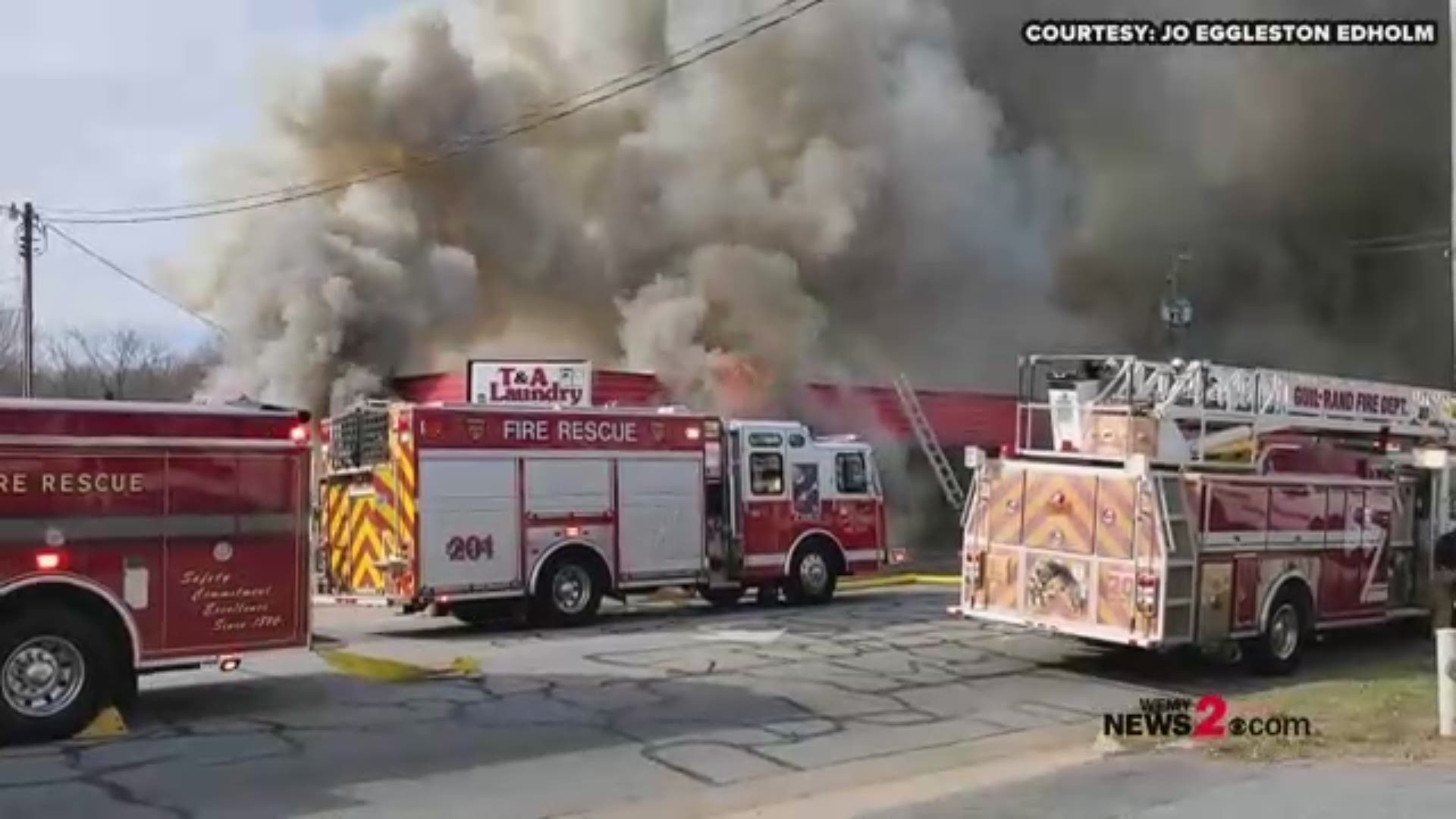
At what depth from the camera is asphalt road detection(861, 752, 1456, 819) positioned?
6852 millimetres

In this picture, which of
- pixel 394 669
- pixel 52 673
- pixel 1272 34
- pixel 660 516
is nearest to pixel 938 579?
pixel 660 516

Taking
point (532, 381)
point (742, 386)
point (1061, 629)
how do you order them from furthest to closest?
point (742, 386), point (532, 381), point (1061, 629)

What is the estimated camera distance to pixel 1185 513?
11805 millimetres

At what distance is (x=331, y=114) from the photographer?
32.2 m

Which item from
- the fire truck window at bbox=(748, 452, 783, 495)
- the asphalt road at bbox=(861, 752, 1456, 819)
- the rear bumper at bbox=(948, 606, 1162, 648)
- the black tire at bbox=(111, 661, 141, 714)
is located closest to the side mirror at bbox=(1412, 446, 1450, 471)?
the rear bumper at bbox=(948, 606, 1162, 648)

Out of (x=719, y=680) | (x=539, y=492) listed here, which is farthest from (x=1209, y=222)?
(x=719, y=680)

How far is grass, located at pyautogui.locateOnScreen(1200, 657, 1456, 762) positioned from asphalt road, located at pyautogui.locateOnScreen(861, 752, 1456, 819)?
15.1 inches

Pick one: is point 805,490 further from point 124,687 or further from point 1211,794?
point 1211,794

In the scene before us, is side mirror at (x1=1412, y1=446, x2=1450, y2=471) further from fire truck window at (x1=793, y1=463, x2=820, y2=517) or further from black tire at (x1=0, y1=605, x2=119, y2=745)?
black tire at (x1=0, y1=605, x2=119, y2=745)

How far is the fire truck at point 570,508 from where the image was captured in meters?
15.1

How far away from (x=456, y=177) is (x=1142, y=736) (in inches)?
1025

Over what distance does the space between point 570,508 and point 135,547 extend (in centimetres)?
690

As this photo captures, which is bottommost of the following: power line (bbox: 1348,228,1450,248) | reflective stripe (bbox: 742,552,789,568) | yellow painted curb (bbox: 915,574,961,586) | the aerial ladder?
yellow painted curb (bbox: 915,574,961,586)

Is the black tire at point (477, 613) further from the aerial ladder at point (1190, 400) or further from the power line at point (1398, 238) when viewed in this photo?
the power line at point (1398, 238)
